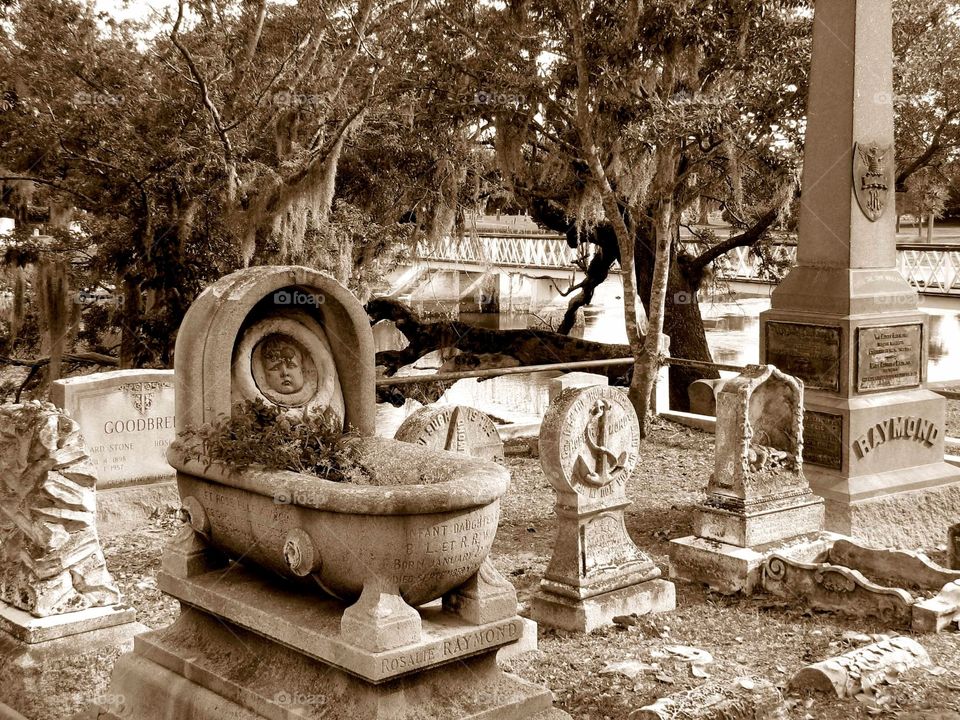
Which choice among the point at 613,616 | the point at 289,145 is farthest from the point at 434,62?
the point at 613,616

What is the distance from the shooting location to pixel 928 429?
1062cm

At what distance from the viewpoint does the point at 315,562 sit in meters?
5.07

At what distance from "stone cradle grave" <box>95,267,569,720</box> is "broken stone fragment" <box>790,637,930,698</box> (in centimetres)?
158

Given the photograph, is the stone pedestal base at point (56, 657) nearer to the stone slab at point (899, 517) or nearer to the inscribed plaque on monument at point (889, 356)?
the stone slab at point (899, 517)

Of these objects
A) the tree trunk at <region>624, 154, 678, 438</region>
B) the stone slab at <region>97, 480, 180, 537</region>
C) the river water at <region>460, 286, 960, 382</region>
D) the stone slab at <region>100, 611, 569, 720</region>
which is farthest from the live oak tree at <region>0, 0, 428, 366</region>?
the river water at <region>460, 286, 960, 382</region>

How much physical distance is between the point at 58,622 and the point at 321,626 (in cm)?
201

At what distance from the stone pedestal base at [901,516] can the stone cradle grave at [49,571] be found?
608cm

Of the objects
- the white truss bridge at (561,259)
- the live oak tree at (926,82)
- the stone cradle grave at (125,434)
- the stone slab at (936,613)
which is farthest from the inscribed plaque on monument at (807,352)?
the white truss bridge at (561,259)

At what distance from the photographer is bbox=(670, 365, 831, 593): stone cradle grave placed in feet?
28.4

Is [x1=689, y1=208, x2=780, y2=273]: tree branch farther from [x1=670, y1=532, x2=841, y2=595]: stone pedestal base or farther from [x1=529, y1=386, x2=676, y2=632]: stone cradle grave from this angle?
Result: [x1=529, y1=386, x2=676, y2=632]: stone cradle grave

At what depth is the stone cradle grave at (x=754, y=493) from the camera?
866cm

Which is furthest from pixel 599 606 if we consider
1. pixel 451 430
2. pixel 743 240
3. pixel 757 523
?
pixel 743 240

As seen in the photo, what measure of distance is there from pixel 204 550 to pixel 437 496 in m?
1.75

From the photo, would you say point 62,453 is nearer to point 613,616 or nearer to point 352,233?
point 613,616
